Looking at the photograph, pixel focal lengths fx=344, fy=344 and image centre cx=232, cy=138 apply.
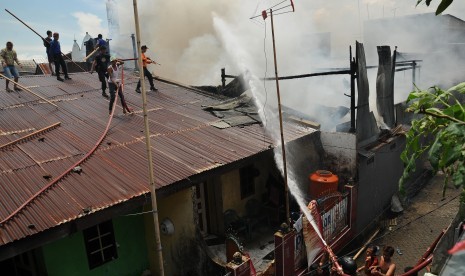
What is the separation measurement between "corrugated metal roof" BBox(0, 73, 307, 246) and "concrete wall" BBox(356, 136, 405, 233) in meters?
2.96

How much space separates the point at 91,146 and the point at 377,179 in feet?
31.5

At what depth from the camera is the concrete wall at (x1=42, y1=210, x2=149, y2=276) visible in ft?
21.4

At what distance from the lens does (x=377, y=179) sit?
12.3 metres

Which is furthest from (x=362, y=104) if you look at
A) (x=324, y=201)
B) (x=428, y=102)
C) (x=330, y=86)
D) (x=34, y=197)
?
(x=34, y=197)

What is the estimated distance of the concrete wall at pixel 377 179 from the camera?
37.0 feet

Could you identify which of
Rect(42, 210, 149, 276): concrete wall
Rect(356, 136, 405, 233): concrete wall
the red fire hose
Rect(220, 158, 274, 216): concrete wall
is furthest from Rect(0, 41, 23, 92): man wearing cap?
Rect(356, 136, 405, 233): concrete wall

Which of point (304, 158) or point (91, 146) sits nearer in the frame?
point (91, 146)

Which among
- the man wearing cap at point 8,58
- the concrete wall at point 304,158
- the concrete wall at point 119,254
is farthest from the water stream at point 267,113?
the man wearing cap at point 8,58

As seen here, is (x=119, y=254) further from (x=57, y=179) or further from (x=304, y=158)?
(x=304, y=158)

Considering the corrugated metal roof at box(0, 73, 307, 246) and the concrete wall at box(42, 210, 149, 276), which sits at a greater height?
the corrugated metal roof at box(0, 73, 307, 246)

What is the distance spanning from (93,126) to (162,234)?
11.0 feet

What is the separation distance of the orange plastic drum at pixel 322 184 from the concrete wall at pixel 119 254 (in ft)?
16.6

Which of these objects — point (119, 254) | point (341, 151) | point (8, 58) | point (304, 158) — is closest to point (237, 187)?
point (304, 158)

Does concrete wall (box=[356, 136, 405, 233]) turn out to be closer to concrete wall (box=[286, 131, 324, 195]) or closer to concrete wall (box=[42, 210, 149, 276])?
concrete wall (box=[286, 131, 324, 195])
